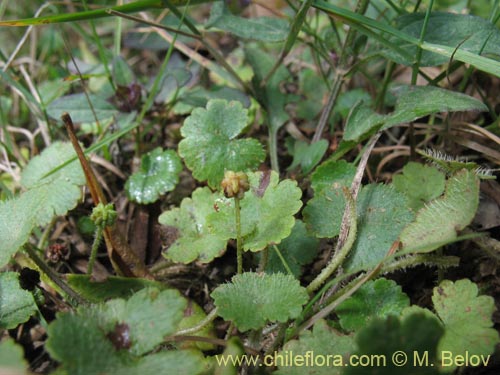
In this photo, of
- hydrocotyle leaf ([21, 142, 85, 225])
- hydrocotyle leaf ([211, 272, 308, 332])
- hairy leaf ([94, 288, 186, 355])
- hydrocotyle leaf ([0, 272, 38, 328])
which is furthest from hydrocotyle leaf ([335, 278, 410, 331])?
hydrocotyle leaf ([21, 142, 85, 225])

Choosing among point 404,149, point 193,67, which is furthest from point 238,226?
point 193,67

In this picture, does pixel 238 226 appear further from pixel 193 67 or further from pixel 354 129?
pixel 193 67

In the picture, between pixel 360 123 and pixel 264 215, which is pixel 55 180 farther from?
pixel 360 123

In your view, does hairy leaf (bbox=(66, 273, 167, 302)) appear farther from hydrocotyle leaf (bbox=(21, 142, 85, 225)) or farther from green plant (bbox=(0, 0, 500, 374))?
hydrocotyle leaf (bbox=(21, 142, 85, 225))

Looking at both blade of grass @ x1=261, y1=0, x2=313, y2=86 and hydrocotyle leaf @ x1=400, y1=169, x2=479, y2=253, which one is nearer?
hydrocotyle leaf @ x1=400, y1=169, x2=479, y2=253

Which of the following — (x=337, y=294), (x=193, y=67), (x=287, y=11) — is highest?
(x=287, y=11)

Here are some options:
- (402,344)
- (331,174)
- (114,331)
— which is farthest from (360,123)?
(114,331)

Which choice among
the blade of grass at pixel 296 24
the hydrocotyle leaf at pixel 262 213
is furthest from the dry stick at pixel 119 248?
the blade of grass at pixel 296 24
